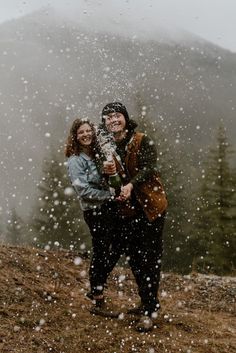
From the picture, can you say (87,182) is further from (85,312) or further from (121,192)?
(85,312)

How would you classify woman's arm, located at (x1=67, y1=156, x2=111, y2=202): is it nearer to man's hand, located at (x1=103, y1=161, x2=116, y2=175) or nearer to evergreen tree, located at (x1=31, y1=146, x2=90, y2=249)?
man's hand, located at (x1=103, y1=161, x2=116, y2=175)

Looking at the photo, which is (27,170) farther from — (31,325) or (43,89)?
(31,325)

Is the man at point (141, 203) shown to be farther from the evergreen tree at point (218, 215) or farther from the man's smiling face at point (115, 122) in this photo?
the evergreen tree at point (218, 215)

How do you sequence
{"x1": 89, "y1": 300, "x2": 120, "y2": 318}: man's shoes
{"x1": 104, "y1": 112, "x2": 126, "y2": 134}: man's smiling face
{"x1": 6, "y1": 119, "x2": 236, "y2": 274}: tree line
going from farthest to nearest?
{"x1": 6, "y1": 119, "x2": 236, "y2": 274}: tree line < {"x1": 89, "y1": 300, "x2": 120, "y2": 318}: man's shoes < {"x1": 104, "y1": 112, "x2": 126, "y2": 134}: man's smiling face

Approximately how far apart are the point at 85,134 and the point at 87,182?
0.54 m

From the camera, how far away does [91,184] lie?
18.9 feet

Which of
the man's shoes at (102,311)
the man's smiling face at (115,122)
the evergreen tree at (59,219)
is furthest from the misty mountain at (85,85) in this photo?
the man's smiling face at (115,122)

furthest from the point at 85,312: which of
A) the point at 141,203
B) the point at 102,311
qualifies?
the point at 141,203

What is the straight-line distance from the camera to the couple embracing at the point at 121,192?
5688 millimetres

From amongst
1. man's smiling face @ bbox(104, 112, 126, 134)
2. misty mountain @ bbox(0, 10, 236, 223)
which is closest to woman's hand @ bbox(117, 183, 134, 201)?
man's smiling face @ bbox(104, 112, 126, 134)

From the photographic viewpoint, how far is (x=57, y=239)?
31609 mm

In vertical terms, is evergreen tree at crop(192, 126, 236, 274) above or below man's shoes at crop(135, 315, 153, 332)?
below

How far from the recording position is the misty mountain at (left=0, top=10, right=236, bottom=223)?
107625 millimetres

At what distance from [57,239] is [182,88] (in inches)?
4414
